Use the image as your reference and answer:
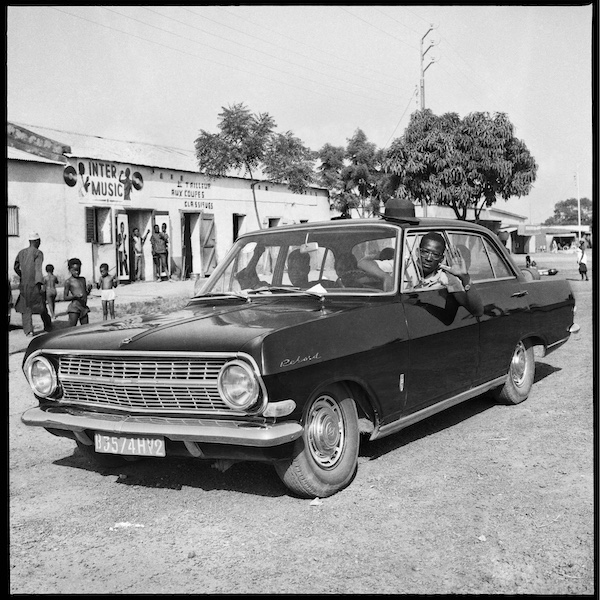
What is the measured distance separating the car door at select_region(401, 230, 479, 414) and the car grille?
1.37m

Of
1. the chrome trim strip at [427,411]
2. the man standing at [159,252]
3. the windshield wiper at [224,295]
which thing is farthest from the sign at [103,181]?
the chrome trim strip at [427,411]

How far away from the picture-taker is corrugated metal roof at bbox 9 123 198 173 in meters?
19.9

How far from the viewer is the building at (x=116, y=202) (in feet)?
56.6

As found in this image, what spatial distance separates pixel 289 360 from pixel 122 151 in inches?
829

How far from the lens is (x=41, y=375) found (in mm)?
4211

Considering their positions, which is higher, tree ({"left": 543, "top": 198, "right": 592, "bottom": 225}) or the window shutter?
tree ({"left": 543, "top": 198, "right": 592, "bottom": 225})

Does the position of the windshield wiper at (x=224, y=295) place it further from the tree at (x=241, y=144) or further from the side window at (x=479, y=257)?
the tree at (x=241, y=144)

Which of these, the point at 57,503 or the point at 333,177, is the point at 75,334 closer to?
the point at 57,503

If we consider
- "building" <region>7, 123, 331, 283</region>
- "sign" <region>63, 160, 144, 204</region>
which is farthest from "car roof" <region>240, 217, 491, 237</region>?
"sign" <region>63, 160, 144, 204</region>

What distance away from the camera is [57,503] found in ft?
13.3

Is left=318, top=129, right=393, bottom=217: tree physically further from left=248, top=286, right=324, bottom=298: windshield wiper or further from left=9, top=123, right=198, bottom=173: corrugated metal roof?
left=248, top=286, right=324, bottom=298: windshield wiper

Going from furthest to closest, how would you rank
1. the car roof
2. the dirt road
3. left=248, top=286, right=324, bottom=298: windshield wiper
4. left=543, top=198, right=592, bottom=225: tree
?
1. left=543, top=198, right=592, bottom=225: tree
2. the car roof
3. left=248, top=286, right=324, bottom=298: windshield wiper
4. the dirt road

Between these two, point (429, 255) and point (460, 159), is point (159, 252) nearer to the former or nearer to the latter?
point (460, 159)

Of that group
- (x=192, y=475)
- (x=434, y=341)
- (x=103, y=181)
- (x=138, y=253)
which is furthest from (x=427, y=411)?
(x=138, y=253)
